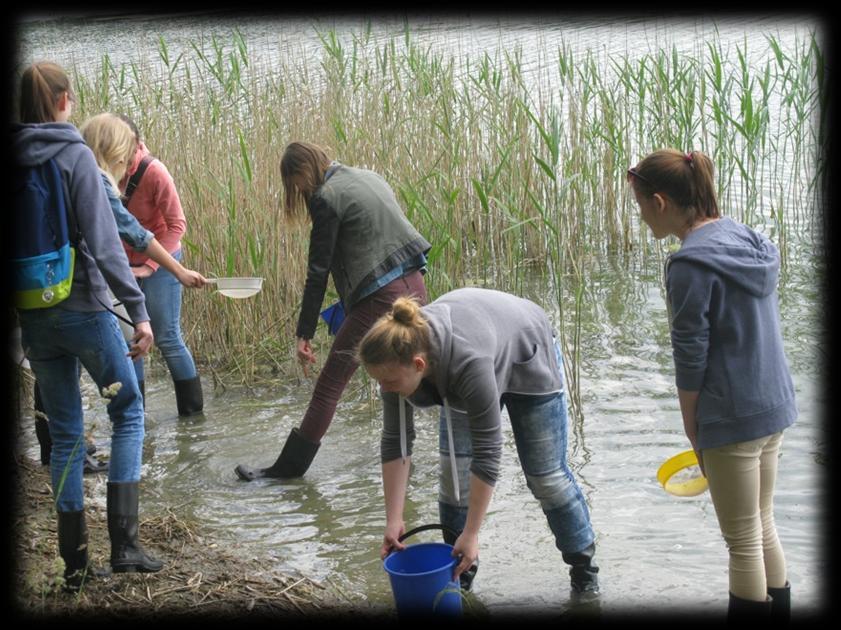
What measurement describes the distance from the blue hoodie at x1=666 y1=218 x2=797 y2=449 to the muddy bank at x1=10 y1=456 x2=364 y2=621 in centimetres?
141

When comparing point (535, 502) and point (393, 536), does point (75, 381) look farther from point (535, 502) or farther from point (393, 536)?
point (535, 502)

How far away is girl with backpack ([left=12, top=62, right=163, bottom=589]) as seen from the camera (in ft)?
11.0

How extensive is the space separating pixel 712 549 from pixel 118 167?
280 cm

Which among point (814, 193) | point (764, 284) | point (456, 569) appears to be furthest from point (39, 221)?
point (814, 193)

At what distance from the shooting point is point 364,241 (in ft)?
14.6

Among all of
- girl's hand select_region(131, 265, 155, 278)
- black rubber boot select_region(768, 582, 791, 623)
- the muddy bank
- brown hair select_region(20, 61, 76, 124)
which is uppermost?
brown hair select_region(20, 61, 76, 124)

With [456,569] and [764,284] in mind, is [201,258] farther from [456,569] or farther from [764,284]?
[764,284]

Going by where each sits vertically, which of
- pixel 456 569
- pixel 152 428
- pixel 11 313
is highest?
pixel 11 313

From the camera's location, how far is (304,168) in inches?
174

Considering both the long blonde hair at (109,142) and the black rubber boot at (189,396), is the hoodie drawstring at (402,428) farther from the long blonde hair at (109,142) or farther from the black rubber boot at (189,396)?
the black rubber boot at (189,396)

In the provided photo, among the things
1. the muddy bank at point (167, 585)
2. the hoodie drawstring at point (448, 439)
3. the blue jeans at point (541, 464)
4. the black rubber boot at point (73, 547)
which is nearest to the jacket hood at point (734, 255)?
the blue jeans at point (541, 464)

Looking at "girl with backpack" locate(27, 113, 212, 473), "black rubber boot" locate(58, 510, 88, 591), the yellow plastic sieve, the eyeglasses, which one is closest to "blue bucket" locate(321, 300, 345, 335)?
"girl with backpack" locate(27, 113, 212, 473)

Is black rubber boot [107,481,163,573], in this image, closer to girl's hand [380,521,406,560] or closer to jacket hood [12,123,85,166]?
girl's hand [380,521,406,560]

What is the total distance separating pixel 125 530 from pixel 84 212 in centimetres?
106
